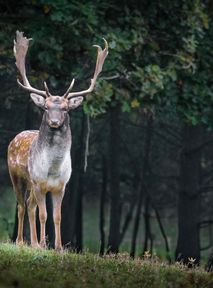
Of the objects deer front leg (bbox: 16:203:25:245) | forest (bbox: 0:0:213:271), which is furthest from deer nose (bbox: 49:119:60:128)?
forest (bbox: 0:0:213:271)

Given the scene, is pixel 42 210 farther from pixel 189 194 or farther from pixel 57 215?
pixel 189 194

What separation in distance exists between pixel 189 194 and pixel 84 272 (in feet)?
38.1

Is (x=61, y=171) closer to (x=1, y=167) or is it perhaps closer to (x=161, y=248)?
(x=1, y=167)

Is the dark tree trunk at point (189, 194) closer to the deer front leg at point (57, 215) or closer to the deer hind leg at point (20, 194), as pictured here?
the deer hind leg at point (20, 194)

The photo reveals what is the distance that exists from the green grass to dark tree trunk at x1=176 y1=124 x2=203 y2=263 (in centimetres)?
983

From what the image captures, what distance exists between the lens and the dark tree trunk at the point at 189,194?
22.6 meters

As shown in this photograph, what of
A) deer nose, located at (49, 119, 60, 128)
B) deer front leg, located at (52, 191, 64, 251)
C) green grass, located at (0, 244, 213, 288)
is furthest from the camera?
deer front leg, located at (52, 191, 64, 251)

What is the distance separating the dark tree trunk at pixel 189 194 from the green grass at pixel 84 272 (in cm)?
983

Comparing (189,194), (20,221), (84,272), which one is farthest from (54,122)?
(189,194)

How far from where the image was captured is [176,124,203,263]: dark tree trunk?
22.6 meters

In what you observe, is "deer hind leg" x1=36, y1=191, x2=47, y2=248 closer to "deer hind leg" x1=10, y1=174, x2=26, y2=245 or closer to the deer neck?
the deer neck

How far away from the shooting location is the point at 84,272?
1126cm

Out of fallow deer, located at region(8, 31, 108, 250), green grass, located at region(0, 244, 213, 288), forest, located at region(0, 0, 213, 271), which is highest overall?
forest, located at region(0, 0, 213, 271)

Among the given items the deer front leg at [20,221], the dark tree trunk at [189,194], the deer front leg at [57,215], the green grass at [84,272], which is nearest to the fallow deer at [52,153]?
the deer front leg at [57,215]
